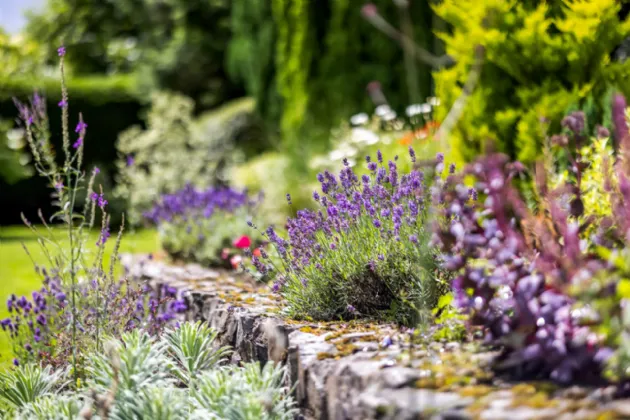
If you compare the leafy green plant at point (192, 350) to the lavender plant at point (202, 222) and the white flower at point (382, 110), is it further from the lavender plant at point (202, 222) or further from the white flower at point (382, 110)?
the white flower at point (382, 110)

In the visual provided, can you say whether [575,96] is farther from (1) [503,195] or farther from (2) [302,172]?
(2) [302,172]

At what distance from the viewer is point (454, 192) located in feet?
7.99

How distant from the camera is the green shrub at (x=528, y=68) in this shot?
4.47 m

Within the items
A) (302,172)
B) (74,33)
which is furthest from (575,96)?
(74,33)

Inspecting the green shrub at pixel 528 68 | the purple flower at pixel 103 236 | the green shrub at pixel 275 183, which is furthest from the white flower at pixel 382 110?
the purple flower at pixel 103 236

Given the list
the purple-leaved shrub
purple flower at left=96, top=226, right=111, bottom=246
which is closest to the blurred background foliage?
the purple-leaved shrub

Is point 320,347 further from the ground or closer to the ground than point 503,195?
closer to the ground

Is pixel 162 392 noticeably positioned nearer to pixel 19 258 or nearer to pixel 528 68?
pixel 528 68

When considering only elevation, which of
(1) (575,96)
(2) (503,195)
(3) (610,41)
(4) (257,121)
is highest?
(4) (257,121)

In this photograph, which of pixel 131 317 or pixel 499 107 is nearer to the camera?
pixel 131 317

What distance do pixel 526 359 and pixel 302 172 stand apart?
6715 millimetres

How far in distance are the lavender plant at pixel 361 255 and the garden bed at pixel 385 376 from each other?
0.15m

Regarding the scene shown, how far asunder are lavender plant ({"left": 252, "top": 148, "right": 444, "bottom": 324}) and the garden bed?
0.48 ft

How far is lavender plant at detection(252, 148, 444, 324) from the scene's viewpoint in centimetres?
295
